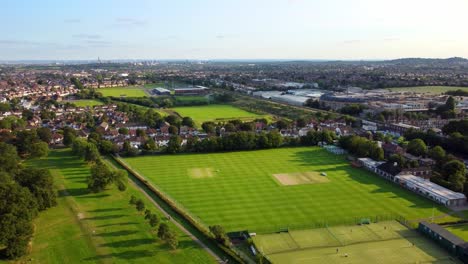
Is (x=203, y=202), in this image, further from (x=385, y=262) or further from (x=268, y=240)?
(x=385, y=262)

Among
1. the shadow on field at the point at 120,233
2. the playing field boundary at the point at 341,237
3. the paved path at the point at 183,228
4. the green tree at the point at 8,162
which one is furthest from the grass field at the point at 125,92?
the playing field boundary at the point at 341,237

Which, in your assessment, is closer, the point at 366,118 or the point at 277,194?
the point at 277,194

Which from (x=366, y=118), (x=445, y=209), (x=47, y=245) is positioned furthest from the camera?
(x=366, y=118)

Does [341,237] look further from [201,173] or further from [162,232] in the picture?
[201,173]

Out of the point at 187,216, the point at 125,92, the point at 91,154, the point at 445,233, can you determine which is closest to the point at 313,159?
the point at 187,216

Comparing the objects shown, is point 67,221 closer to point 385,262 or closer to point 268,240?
point 268,240

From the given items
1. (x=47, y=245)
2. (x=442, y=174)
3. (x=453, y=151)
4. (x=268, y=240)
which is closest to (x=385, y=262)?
(x=268, y=240)

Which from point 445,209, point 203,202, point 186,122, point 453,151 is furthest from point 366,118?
point 203,202

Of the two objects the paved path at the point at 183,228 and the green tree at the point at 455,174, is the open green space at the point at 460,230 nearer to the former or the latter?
the green tree at the point at 455,174

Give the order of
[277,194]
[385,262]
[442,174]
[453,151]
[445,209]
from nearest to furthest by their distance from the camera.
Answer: [385,262], [445,209], [277,194], [442,174], [453,151]
